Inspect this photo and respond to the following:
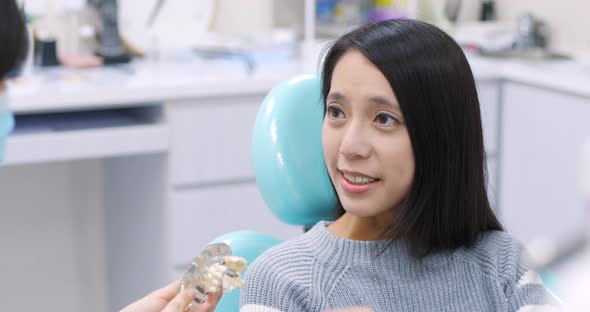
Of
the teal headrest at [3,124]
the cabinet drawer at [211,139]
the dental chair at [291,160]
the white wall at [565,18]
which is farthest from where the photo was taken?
the white wall at [565,18]

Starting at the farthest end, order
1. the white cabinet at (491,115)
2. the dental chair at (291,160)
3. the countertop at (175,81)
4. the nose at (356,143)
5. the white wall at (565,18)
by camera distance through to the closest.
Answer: the white wall at (565,18) < the white cabinet at (491,115) < the countertop at (175,81) < the dental chair at (291,160) < the nose at (356,143)

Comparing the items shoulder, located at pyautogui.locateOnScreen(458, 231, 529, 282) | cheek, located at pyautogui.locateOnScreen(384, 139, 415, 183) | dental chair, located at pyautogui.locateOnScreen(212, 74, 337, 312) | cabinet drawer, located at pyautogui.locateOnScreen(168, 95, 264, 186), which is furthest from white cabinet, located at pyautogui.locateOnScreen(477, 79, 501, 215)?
cheek, located at pyautogui.locateOnScreen(384, 139, 415, 183)

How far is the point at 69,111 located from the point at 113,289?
25.4 inches

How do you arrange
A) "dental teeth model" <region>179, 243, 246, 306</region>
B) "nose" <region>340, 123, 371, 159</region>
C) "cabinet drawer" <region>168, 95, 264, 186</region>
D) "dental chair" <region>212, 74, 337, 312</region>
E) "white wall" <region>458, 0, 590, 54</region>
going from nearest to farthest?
1. "dental teeth model" <region>179, 243, 246, 306</region>
2. "nose" <region>340, 123, 371, 159</region>
3. "dental chair" <region>212, 74, 337, 312</region>
4. "cabinet drawer" <region>168, 95, 264, 186</region>
5. "white wall" <region>458, 0, 590, 54</region>

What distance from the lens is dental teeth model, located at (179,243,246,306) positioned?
80 cm

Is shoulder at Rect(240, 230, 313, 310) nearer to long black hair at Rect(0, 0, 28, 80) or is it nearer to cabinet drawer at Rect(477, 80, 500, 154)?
long black hair at Rect(0, 0, 28, 80)

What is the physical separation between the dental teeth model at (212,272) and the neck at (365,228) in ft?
0.70

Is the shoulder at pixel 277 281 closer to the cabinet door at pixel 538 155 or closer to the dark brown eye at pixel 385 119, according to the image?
the dark brown eye at pixel 385 119

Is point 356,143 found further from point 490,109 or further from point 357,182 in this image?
point 490,109

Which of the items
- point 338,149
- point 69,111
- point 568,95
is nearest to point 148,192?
point 69,111

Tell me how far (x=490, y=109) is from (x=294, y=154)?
1.35 metres

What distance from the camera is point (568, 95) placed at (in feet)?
7.02

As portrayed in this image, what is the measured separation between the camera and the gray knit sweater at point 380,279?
93cm

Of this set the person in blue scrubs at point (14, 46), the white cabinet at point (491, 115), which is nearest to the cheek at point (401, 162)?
the person in blue scrubs at point (14, 46)
